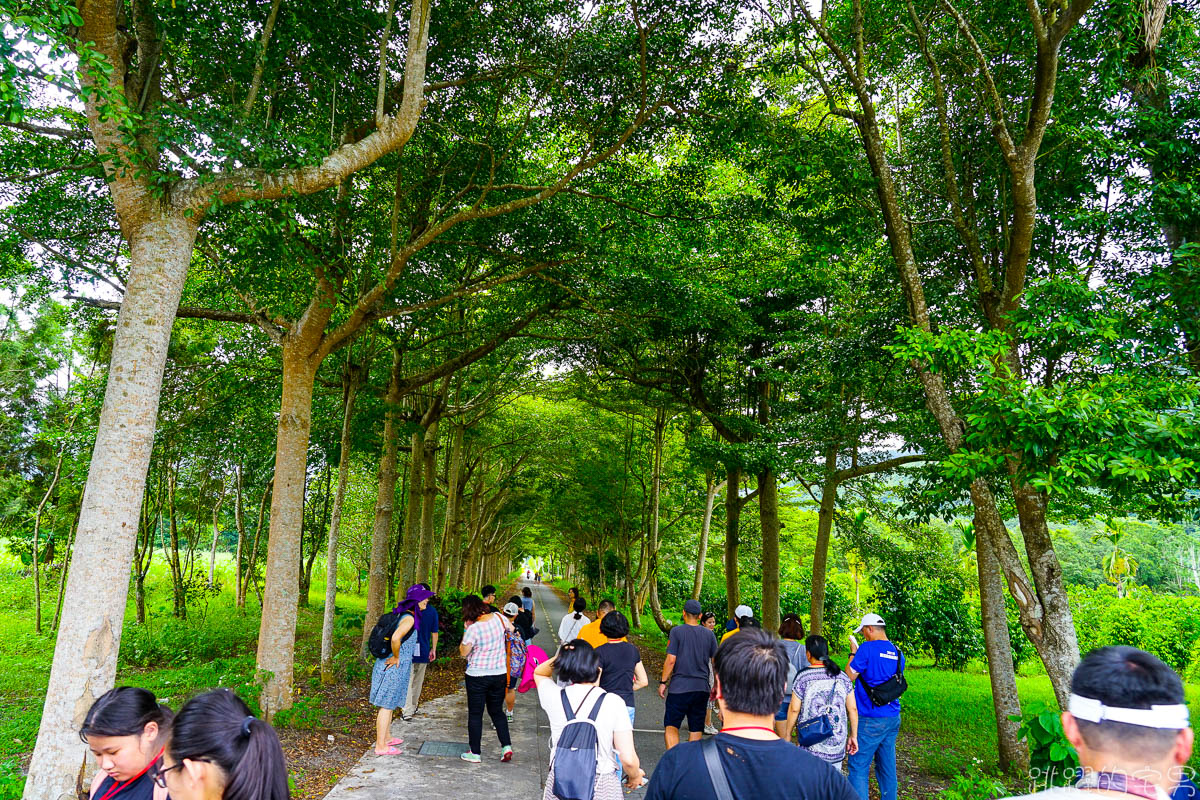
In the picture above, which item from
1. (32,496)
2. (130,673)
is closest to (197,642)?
(130,673)

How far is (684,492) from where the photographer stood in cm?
2036

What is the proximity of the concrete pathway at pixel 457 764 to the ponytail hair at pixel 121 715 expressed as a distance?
3.67 metres

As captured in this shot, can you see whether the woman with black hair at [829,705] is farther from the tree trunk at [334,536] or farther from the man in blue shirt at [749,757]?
the tree trunk at [334,536]

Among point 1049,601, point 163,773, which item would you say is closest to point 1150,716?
point 163,773

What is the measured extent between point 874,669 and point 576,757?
3.03 m

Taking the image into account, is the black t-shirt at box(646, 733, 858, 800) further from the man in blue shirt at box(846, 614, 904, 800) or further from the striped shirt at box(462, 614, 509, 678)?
the striped shirt at box(462, 614, 509, 678)

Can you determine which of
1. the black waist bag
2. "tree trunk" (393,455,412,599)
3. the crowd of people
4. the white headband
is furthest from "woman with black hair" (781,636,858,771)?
"tree trunk" (393,455,412,599)

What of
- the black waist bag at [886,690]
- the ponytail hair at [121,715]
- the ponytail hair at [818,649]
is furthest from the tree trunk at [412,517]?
the ponytail hair at [121,715]

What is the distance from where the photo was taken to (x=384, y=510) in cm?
1198

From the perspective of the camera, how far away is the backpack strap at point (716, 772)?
2.13 meters

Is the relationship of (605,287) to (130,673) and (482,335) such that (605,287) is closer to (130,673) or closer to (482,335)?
(482,335)

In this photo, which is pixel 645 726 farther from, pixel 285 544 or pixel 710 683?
pixel 285 544

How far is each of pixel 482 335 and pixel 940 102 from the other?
28.3 ft

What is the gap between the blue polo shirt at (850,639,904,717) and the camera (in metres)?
5.47
